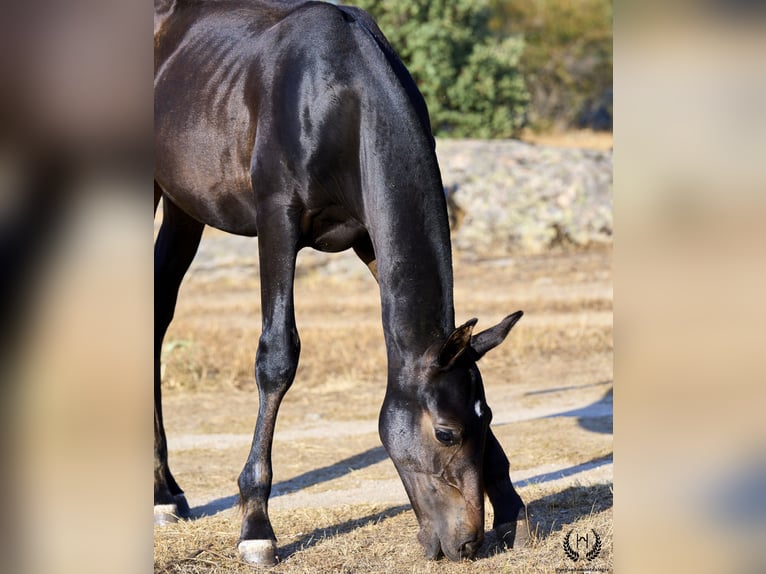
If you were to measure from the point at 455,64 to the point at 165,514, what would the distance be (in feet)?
56.7

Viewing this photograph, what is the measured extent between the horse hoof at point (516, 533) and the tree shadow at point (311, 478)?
4.78 ft

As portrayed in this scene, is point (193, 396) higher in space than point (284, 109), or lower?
lower

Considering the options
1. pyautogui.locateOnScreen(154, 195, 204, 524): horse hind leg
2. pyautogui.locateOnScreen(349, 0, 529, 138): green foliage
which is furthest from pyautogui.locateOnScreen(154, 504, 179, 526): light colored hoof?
pyautogui.locateOnScreen(349, 0, 529, 138): green foliage

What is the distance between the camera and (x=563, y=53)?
32.5 m

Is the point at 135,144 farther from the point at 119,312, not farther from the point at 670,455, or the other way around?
the point at 670,455

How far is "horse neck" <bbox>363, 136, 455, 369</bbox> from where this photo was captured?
13.6ft

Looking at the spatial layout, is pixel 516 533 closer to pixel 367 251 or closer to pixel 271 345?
pixel 271 345

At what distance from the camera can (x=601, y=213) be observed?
15492 mm

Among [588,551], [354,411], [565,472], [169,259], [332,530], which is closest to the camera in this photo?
[588,551]

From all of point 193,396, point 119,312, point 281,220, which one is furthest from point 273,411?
point 193,396

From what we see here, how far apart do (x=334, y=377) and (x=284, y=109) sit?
4.80 meters

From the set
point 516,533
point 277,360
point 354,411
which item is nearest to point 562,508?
point 516,533

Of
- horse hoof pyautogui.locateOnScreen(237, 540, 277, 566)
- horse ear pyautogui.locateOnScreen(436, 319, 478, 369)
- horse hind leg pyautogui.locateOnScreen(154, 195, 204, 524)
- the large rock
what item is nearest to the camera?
horse ear pyautogui.locateOnScreen(436, 319, 478, 369)

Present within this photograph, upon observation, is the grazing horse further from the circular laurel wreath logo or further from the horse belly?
the circular laurel wreath logo
